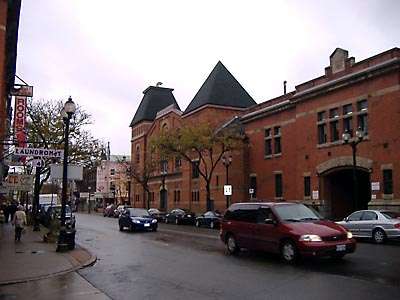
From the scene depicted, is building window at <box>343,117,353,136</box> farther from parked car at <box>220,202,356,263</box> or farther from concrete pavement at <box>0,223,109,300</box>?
concrete pavement at <box>0,223,109,300</box>

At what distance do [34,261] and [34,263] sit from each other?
44 cm

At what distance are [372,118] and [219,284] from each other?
68.3 ft

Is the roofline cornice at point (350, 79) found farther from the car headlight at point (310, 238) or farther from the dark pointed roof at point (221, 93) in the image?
the car headlight at point (310, 238)

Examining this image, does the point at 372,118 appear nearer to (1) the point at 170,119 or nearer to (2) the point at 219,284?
(2) the point at 219,284

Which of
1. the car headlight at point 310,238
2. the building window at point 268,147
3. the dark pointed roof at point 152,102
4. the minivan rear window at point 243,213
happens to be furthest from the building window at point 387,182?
the dark pointed roof at point 152,102

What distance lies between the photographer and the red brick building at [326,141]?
2561 cm

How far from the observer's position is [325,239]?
11336 millimetres

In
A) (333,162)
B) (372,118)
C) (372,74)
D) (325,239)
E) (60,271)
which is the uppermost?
(372,74)

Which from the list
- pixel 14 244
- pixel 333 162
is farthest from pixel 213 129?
pixel 14 244

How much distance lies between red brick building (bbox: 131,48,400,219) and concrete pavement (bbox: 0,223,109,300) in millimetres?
15459

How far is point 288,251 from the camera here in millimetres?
11977

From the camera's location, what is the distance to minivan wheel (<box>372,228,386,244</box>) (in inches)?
697

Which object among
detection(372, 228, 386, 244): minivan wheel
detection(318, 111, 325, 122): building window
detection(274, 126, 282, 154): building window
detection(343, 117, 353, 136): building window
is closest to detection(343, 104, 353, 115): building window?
detection(343, 117, 353, 136): building window

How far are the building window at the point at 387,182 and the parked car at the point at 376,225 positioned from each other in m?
7.10
